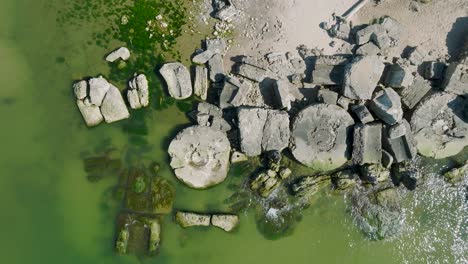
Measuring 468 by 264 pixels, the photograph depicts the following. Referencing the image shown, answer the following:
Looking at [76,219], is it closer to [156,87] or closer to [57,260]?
[57,260]

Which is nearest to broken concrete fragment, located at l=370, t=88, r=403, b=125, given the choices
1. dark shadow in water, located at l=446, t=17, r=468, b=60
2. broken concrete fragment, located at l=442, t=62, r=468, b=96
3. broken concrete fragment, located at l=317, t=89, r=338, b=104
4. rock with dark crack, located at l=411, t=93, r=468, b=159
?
rock with dark crack, located at l=411, t=93, r=468, b=159

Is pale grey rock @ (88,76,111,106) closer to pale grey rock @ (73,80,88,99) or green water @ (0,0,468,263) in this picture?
pale grey rock @ (73,80,88,99)

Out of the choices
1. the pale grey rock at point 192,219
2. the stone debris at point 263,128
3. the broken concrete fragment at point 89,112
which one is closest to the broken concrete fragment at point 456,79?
the stone debris at point 263,128

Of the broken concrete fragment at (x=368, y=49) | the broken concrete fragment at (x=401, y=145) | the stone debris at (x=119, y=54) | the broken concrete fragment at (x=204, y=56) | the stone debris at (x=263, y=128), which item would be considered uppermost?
the stone debris at (x=119, y=54)

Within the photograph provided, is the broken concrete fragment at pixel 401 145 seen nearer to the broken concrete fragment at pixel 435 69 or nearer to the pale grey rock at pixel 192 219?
the broken concrete fragment at pixel 435 69

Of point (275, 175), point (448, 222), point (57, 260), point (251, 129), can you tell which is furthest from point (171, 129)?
point (448, 222)

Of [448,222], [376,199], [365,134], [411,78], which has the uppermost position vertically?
[411,78]
